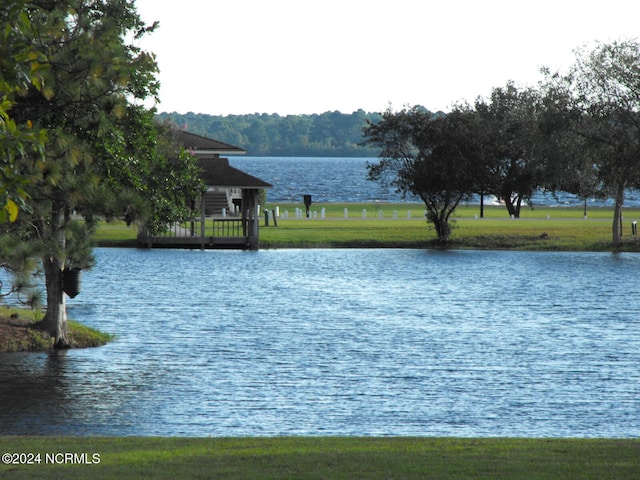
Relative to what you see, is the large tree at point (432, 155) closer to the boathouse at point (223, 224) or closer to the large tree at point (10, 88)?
the boathouse at point (223, 224)

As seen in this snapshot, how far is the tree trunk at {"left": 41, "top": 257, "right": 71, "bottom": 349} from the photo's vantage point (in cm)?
2289

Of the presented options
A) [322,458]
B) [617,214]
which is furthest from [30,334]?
[617,214]

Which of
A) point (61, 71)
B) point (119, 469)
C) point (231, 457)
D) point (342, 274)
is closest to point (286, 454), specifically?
point (231, 457)

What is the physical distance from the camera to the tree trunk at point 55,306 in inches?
901

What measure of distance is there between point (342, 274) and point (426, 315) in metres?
13.3

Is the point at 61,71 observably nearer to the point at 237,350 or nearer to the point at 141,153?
the point at 141,153

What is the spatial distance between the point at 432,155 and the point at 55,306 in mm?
36862

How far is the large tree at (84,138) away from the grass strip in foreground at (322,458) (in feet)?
16.3

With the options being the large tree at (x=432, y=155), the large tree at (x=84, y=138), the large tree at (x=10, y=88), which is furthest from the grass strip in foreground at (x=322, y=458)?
the large tree at (x=432, y=155)

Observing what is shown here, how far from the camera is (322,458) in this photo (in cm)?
1105

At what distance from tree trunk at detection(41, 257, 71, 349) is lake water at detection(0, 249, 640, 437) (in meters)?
0.99

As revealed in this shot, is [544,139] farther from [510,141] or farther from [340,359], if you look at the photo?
[340,359]

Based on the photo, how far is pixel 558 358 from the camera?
23.1 meters

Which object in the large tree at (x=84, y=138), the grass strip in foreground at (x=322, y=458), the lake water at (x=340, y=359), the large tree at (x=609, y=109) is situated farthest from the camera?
the large tree at (x=609, y=109)
